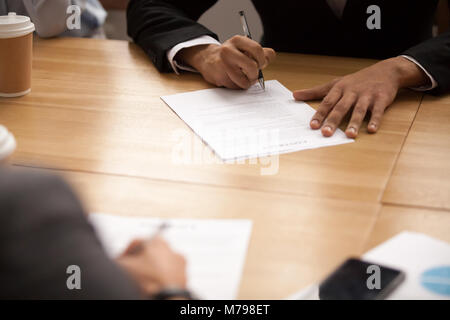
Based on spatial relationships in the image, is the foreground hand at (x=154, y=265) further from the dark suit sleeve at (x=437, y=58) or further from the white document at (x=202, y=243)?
the dark suit sleeve at (x=437, y=58)

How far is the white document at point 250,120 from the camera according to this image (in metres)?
1.04

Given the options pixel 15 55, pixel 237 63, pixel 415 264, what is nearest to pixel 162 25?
Result: pixel 237 63

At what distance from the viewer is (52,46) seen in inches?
61.1

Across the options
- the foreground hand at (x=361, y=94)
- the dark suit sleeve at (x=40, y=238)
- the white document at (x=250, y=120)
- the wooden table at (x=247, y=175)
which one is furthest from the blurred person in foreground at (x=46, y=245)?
the foreground hand at (x=361, y=94)

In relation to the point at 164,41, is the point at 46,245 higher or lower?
higher

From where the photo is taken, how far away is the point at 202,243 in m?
0.77

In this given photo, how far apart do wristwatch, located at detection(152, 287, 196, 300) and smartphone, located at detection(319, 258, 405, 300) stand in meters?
0.16

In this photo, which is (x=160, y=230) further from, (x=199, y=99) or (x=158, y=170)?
(x=199, y=99)

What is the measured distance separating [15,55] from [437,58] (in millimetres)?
925

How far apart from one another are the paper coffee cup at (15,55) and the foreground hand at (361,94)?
0.58 metres

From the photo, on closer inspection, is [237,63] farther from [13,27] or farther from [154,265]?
[154,265]

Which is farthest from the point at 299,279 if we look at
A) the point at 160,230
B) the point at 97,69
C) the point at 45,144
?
the point at 97,69

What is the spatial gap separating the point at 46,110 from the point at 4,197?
0.84 m
